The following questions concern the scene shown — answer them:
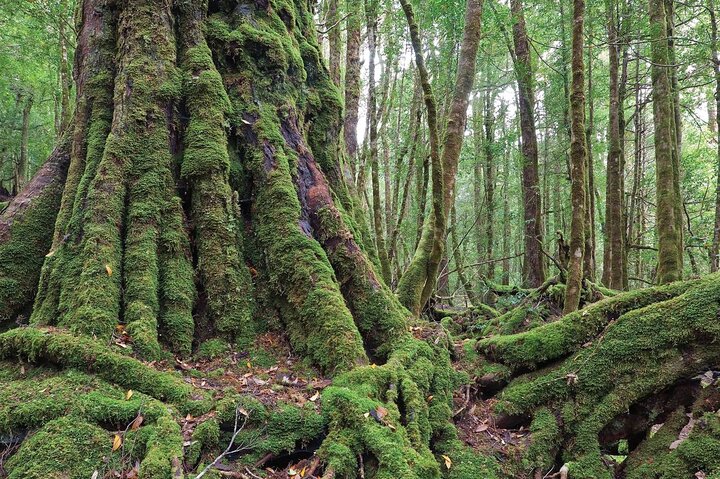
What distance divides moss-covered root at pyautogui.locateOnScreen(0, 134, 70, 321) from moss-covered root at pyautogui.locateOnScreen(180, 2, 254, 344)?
1.65 metres

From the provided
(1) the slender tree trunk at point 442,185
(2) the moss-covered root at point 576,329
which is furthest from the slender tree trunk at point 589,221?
(1) the slender tree trunk at point 442,185

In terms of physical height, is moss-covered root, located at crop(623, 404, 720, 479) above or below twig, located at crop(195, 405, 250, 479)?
below

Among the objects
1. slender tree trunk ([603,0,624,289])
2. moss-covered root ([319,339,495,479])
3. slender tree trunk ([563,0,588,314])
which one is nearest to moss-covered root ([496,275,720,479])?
moss-covered root ([319,339,495,479])

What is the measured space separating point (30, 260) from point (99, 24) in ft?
9.76

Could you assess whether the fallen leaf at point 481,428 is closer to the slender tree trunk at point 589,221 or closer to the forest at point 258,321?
the forest at point 258,321

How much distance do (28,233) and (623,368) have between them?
6.24 meters

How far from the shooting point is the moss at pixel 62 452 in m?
2.61

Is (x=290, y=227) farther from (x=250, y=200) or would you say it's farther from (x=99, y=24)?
(x=99, y=24)

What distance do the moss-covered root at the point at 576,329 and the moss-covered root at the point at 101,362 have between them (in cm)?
334

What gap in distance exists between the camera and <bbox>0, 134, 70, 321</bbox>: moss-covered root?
451 cm

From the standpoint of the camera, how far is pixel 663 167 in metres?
6.92

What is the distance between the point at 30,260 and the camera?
472 centimetres

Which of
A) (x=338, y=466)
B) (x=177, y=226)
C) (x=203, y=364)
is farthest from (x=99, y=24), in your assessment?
(x=338, y=466)

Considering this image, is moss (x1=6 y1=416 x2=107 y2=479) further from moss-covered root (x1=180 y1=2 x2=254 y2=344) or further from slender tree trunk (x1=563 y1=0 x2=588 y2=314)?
slender tree trunk (x1=563 y1=0 x2=588 y2=314)
